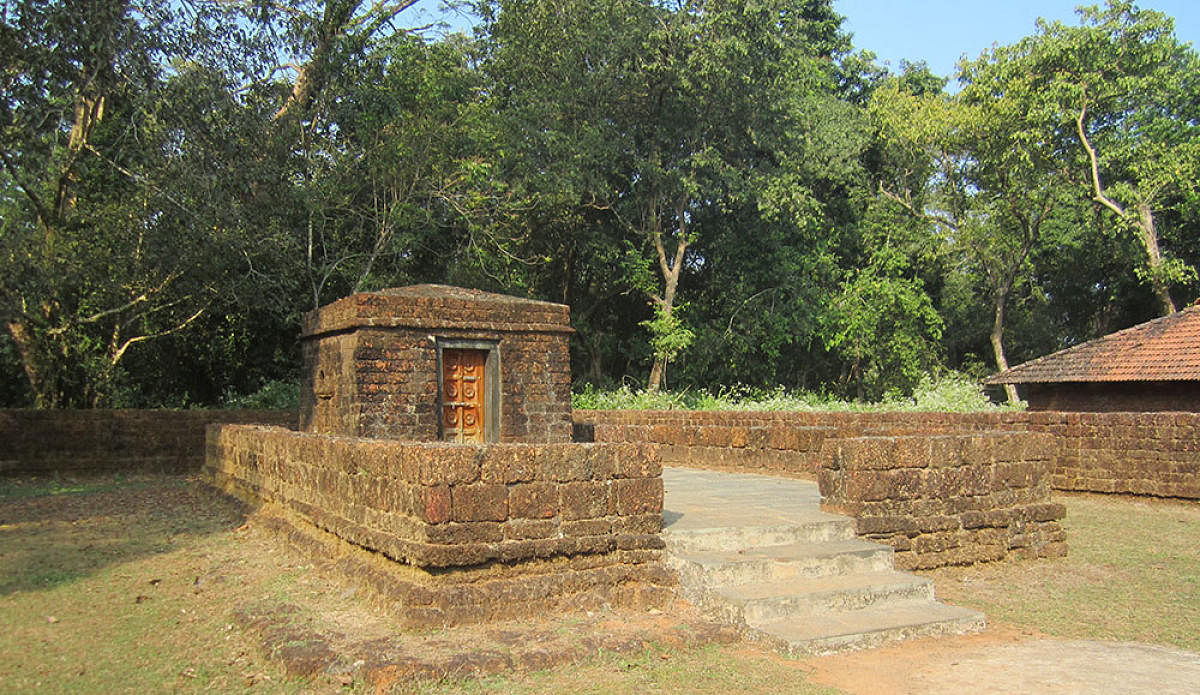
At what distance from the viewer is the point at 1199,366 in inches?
629

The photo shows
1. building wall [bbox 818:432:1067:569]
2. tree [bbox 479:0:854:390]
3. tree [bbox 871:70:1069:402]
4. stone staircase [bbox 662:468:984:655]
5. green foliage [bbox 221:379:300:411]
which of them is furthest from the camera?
tree [bbox 871:70:1069:402]

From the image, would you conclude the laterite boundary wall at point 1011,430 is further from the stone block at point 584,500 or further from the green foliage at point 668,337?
the green foliage at point 668,337

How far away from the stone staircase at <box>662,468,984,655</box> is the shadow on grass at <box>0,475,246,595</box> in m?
4.50

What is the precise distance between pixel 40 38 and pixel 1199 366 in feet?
60.7

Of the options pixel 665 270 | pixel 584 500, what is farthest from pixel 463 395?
pixel 665 270

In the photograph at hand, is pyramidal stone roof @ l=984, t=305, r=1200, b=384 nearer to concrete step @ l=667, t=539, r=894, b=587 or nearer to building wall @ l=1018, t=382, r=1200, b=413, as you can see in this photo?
building wall @ l=1018, t=382, r=1200, b=413

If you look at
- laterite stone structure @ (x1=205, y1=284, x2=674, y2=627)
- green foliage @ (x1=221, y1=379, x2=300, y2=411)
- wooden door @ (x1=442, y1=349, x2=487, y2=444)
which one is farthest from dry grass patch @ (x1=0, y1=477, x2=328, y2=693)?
green foliage @ (x1=221, y1=379, x2=300, y2=411)

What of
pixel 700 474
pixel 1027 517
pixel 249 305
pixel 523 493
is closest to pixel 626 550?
pixel 523 493

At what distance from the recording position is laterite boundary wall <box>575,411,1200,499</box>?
11.2 metres

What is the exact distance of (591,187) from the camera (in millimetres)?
21844

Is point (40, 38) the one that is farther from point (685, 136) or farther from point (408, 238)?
point (685, 136)

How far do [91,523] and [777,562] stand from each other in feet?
23.0

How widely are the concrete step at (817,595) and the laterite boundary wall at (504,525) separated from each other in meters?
0.54

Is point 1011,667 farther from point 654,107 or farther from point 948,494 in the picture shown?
point 654,107
